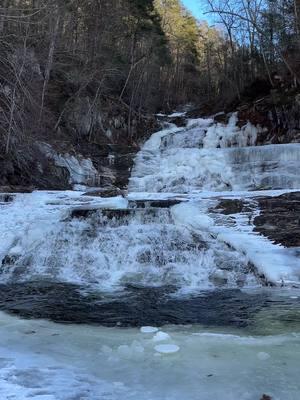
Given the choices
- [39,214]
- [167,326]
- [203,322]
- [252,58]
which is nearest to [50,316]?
[167,326]

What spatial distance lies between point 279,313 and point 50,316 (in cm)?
264

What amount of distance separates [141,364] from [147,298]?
7.99 ft

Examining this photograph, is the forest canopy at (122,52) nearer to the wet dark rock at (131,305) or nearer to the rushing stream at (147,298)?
the rushing stream at (147,298)

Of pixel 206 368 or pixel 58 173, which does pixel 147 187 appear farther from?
pixel 206 368

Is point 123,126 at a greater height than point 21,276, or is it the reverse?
point 123,126

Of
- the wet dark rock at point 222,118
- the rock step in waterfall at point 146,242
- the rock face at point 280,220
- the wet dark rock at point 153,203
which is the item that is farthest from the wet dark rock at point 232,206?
the wet dark rock at point 222,118

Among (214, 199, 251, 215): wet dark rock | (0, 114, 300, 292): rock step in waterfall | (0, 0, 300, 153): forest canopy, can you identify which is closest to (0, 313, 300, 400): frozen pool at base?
(0, 114, 300, 292): rock step in waterfall

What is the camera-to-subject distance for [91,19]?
25.8 metres

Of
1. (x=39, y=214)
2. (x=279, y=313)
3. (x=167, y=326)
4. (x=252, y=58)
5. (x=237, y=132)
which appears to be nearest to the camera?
(x=167, y=326)

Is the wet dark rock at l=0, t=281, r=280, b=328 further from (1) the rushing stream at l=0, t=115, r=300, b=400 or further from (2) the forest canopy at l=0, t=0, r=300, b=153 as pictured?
(2) the forest canopy at l=0, t=0, r=300, b=153

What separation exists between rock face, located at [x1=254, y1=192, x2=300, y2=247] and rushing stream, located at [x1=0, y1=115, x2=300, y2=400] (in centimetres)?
5

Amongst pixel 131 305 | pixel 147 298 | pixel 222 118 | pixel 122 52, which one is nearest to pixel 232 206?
pixel 147 298

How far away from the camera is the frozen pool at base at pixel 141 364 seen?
329cm

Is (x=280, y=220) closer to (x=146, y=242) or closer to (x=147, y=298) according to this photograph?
(x=146, y=242)
